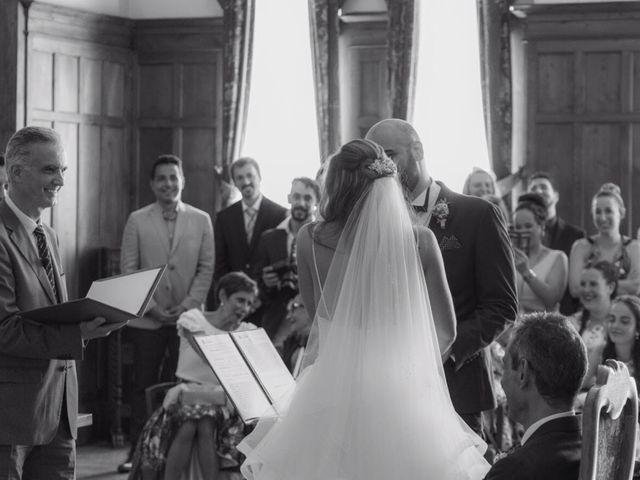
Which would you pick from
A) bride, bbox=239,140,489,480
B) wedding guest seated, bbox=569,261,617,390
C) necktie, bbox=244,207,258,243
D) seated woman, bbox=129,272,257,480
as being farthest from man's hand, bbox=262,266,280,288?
bride, bbox=239,140,489,480

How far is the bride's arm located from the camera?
10.4ft

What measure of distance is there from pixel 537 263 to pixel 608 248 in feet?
1.49

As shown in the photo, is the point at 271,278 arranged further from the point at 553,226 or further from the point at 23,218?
the point at 23,218

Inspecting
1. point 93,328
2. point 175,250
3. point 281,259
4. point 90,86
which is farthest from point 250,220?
point 93,328

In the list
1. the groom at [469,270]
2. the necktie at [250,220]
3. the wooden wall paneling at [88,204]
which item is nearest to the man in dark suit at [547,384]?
the groom at [469,270]

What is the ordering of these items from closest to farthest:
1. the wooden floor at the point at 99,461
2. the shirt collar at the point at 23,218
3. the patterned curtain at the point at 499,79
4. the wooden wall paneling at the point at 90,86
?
the shirt collar at the point at 23,218
the wooden floor at the point at 99,461
the patterned curtain at the point at 499,79
the wooden wall paneling at the point at 90,86

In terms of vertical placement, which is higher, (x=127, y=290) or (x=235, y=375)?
(x=127, y=290)

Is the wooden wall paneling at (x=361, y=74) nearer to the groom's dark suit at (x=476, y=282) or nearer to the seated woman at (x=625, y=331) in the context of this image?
the seated woman at (x=625, y=331)

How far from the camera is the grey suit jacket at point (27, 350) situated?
3277 millimetres

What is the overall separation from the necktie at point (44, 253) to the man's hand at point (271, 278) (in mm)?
3108

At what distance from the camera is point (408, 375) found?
306 centimetres

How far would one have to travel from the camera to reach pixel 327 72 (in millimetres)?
8273

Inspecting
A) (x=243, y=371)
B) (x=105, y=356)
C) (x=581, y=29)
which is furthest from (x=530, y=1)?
(x=243, y=371)

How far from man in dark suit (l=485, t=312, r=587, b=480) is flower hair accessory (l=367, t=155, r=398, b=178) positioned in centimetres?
70
